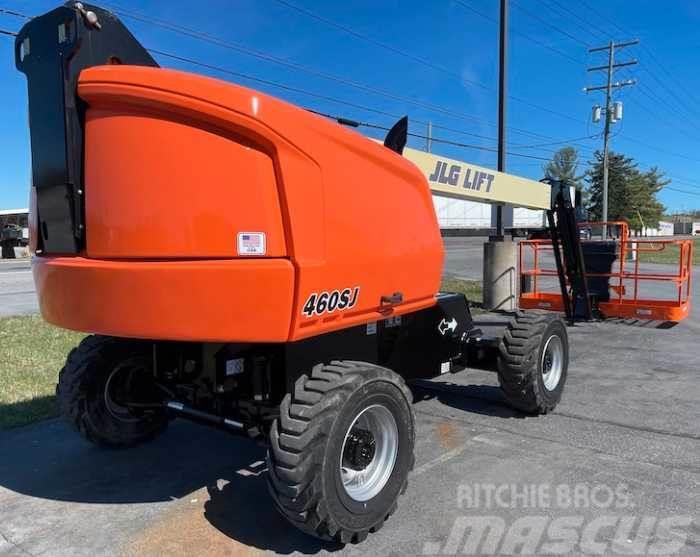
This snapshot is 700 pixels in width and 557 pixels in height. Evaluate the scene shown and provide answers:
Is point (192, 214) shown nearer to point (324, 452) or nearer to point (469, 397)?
point (324, 452)

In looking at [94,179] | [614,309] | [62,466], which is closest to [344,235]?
[94,179]

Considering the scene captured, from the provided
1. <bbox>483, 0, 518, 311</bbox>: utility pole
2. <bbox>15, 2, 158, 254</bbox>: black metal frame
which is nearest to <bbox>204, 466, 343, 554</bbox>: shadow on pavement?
<bbox>15, 2, 158, 254</bbox>: black metal frame

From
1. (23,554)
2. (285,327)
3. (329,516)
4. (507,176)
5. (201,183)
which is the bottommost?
(23,554)

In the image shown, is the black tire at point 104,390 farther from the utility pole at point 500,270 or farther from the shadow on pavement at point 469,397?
the utility pole at point 500,270

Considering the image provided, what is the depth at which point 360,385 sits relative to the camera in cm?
328

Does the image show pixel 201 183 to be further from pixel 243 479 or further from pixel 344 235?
pixel 243 479

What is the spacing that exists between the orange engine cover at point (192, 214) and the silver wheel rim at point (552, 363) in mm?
3281

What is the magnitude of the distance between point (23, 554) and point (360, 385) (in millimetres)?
2041

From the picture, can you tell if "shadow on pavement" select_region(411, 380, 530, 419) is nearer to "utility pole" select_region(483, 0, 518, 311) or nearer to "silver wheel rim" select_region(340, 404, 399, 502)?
"silver wheel rim" select_region(340, 404, 399, 502)

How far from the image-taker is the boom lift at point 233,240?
2.94 m

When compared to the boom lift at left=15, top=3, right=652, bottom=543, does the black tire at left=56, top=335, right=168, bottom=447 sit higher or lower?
lower

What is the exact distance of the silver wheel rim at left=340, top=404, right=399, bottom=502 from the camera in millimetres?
3439

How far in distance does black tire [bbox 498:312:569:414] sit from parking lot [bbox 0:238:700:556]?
0.66ft

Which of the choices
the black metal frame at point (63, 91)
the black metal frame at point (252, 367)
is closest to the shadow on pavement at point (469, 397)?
the black metal frame at point (252, 367)
